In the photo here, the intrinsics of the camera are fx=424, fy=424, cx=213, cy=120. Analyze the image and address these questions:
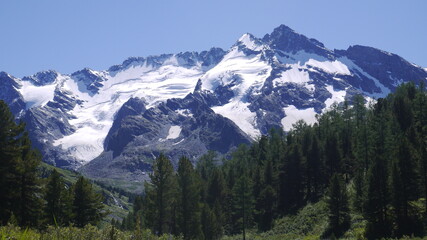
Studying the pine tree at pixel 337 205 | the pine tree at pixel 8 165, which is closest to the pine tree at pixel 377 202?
the pine tree at pixel 337 205

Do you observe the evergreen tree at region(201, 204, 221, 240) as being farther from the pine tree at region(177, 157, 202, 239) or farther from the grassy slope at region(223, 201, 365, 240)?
the grassy slope at region(223, 201, 365, 240)

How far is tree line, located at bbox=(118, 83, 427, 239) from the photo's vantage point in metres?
52.8

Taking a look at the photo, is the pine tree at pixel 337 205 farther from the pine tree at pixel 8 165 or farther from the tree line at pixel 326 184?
the pine tree at pixel 8 165

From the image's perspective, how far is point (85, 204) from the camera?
172 ft

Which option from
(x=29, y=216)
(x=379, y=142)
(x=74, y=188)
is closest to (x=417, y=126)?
(x=379, y=142)

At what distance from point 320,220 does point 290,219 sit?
9.61 m

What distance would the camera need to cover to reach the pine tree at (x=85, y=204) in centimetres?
5184

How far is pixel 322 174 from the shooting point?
8906cm

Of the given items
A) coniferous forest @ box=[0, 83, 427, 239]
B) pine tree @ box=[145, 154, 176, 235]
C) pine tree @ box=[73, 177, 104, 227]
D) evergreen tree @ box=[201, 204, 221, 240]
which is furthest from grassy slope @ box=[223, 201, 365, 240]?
pine tree @ box=[73, 177, 104, 227]

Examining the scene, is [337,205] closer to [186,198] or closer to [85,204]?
[186,198]

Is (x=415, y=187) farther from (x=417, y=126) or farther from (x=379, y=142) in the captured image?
(x=417, y=126)

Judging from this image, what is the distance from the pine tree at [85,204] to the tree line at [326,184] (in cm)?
531

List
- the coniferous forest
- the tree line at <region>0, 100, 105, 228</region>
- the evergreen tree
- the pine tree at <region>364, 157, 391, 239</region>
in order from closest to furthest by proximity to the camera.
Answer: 1. the tree line at <region>0, 100, 105, 228</region>
2. the coniferous forest
3. the pine tree at <region>364, 157, 391, 239</region>
4. the evergreen tree

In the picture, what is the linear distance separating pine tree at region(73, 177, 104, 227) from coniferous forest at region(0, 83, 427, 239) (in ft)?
0.39
